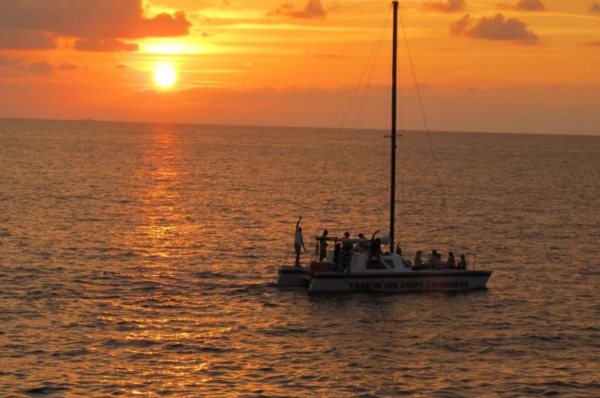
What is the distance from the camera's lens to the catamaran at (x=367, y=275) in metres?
43.8

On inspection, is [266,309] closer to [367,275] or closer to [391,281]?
[367,275]

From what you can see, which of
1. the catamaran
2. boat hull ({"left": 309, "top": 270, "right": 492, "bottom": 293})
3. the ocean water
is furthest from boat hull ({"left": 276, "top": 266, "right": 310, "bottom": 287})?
boat hull ({"left": 309, "top": 270, "right": 492, "bottom": 293})

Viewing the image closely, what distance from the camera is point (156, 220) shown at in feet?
241

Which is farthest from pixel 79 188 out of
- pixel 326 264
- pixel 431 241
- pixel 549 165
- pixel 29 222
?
pixel 549 165

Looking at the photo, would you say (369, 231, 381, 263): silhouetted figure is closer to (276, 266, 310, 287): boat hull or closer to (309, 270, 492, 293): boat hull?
(309, 270, 492, 293): boat hull

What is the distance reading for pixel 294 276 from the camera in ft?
147

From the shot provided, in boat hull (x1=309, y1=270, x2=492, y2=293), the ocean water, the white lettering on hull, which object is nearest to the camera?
the ocean water

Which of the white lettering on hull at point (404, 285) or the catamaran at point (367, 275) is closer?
the catamaran at point (367, 275)

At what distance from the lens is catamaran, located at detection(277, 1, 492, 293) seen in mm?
43750

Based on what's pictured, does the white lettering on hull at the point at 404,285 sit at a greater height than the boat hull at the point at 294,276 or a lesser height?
lesser

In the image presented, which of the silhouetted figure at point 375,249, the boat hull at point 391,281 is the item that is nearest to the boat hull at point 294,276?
the boat hull at point 391,281

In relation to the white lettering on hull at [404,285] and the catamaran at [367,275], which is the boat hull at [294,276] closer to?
the catamaran at [367,275]

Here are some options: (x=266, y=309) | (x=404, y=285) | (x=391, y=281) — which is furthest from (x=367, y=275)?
(x=266, y=309)

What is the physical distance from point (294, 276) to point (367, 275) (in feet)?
12.2
